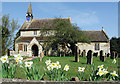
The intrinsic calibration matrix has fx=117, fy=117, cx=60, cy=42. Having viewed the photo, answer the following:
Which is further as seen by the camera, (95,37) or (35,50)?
(95,37)

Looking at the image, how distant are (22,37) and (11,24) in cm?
1851

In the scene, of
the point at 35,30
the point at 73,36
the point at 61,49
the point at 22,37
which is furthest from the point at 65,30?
the point at 22,37

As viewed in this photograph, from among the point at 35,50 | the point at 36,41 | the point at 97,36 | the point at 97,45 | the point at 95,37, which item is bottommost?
the point at 35,50

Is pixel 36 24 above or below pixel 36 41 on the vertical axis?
above

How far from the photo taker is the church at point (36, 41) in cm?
2849

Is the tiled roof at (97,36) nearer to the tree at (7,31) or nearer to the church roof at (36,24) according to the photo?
the church roof at (36,24)

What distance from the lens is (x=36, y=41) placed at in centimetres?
2794

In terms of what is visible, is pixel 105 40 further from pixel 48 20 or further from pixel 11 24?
pixel 11 24

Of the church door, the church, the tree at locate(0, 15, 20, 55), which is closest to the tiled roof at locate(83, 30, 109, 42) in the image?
the church

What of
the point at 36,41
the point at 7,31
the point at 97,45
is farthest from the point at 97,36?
the point at 7,31

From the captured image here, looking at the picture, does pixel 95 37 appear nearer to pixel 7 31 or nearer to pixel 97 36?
pixel 97 36

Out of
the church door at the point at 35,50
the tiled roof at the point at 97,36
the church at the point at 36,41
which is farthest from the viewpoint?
the tiled roof at the point at 97,36

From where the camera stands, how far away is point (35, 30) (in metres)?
32.3

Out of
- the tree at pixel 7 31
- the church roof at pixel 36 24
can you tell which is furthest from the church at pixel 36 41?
the tree at pixel 7 31
